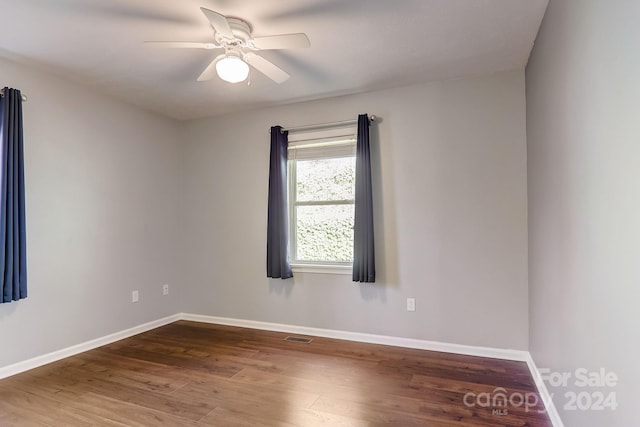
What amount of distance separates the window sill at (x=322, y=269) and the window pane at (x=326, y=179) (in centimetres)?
73

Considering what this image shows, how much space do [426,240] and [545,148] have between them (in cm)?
131

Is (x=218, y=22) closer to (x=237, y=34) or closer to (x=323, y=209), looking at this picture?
(x=237, y=34)

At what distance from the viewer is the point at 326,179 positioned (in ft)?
12.5

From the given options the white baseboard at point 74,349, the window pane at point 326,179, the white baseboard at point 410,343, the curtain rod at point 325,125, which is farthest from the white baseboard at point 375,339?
the curtain rod at point 325,125

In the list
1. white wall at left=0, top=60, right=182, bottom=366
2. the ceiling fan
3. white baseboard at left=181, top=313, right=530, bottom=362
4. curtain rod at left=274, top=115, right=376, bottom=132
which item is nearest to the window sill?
white baseboard at left=181, top=313, right=530, bottom=362

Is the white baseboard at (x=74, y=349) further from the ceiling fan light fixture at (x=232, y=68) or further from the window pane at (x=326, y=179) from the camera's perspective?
the ceiling fan light fixture at (x=232, y=68)

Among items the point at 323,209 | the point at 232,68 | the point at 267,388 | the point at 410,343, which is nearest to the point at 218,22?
the point at 232,68

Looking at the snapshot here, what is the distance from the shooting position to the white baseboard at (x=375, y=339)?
304 cm

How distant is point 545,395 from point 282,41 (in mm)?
2879

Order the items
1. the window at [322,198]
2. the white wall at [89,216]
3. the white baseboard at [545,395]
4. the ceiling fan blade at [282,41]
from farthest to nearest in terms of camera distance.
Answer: the window at [322,198] → the white wall at [89,216] → the ceiling fan blade at [282,41] → the white baseboard at [545,395]

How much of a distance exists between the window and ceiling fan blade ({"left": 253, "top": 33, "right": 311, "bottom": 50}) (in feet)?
4.91

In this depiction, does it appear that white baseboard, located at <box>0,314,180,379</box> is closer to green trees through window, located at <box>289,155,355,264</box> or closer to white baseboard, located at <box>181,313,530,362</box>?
white baseboard, located at <box>181,313,530,362</box>

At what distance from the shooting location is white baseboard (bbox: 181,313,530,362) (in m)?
3.04

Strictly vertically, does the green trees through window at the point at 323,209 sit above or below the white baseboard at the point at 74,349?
above
